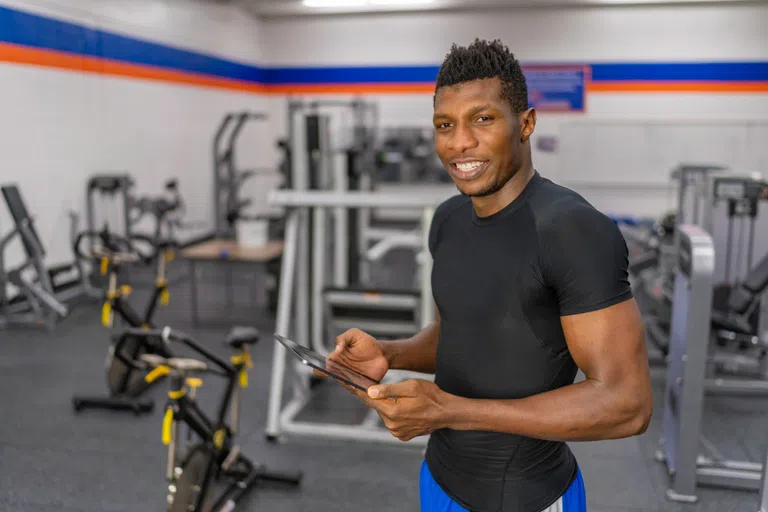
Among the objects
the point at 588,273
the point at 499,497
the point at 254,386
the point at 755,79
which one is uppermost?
the point at 755,79

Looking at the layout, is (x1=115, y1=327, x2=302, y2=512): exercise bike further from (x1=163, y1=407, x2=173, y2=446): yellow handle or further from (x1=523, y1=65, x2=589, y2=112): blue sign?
(x1=523, y1=65, x2=589, y2=112): blue sign

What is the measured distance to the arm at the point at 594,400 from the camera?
95 centimetres

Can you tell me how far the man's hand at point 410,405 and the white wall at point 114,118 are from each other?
5.11 m

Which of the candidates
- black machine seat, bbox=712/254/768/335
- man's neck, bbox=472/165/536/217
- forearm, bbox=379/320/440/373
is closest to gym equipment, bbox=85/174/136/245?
black machine seat, bbox=712/254/768/335

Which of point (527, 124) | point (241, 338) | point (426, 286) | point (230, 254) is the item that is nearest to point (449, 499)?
point (527, 124)

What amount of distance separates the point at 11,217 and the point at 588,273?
528 cm

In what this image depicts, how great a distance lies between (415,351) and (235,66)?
29.2ft

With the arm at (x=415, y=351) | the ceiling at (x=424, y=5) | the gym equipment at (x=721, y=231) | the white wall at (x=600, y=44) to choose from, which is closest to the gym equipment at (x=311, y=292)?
the gym equipment at (x=721, y=231)

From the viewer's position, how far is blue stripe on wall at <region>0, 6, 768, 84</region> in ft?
17.9

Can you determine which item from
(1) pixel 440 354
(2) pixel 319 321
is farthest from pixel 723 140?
(1) pixel 440 354

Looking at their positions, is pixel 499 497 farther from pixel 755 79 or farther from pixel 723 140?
pixel 755 79

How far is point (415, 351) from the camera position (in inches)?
52.6

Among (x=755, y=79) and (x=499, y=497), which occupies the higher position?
(x=755, y=79)

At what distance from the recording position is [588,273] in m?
0.95
